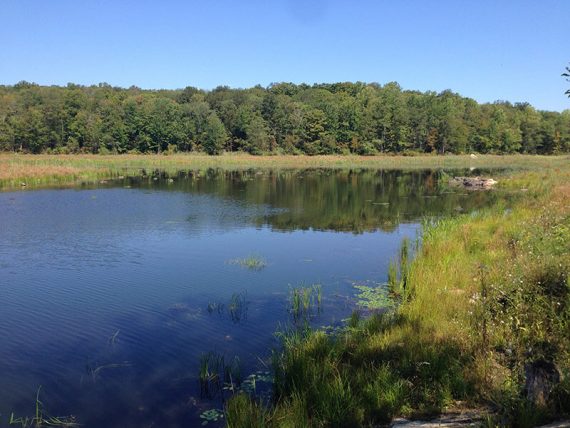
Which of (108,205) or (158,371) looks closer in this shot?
(158,371)

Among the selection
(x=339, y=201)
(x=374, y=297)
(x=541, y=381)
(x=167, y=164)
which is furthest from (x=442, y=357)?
(x=167, y=164)

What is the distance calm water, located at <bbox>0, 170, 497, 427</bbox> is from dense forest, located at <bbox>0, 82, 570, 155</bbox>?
74.9 meters

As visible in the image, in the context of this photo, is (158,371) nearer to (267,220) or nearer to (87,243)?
(87,243)

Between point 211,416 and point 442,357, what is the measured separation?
358cm

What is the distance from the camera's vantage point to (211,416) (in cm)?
695

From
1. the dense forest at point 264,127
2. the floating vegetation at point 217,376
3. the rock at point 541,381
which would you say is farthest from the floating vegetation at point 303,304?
the dense forest at point 264,127

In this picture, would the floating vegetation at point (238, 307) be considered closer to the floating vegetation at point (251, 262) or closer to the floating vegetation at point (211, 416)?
the floating vegetation at point (251, 262)

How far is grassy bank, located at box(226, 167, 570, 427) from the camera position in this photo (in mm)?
5902

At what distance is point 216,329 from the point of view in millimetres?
10320

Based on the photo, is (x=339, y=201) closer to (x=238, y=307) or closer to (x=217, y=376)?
(x=238, y=307)

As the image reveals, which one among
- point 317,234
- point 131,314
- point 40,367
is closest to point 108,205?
point 317,234

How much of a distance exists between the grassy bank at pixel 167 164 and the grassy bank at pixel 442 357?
136ft

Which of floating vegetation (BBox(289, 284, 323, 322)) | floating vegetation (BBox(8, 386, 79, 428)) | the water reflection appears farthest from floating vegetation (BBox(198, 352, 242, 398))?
the water reflection

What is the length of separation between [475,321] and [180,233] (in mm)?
15840
